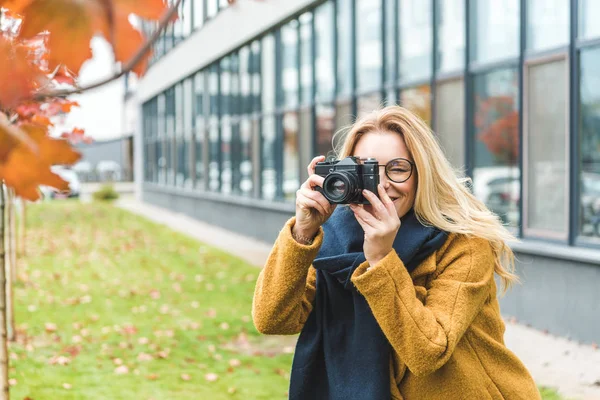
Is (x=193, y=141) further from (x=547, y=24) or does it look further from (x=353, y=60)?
(x=547, y=24)

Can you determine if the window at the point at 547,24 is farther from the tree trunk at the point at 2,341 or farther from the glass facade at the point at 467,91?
the tree trunk at the point at 2,341

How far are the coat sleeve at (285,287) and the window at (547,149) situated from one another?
5.04m

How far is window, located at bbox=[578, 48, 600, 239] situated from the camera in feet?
21.0

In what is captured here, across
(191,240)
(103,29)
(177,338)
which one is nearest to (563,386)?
(177,338)

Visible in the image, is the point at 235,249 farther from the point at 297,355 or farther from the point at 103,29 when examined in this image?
the point at 103,29

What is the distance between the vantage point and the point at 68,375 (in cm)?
532

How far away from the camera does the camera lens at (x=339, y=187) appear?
6.32 ft

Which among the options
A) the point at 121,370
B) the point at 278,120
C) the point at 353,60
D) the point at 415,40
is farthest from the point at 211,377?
the point at 278,120

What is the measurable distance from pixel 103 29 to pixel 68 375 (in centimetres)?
458

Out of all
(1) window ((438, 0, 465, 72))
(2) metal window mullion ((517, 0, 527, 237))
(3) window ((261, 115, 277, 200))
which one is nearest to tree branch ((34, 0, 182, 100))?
(2) metal window mullion ((517, 0, 527, 237))

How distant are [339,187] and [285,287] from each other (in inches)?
12.3

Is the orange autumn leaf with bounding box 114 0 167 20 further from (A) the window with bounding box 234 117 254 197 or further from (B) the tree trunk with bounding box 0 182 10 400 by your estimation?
(A) the window with bounding box 234 117 254 197

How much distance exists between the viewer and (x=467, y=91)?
7.96 metres

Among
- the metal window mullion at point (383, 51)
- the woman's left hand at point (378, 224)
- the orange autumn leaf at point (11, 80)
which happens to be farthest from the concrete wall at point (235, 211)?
the orange autumn leaf at point (11, 80)
